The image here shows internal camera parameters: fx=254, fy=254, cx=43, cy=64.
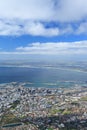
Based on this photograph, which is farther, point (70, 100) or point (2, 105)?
point (70, 100)

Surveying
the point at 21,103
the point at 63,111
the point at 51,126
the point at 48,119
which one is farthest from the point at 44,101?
the point at 51,126

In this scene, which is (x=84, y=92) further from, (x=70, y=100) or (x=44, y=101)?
(x=44, y=101)

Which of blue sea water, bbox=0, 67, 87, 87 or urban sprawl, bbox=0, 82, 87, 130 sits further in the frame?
blue sea water, bbox=0, 67, 87, 87

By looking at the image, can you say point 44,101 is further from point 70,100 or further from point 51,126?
point 51,126

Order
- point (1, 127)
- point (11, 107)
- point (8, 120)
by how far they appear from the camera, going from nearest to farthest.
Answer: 1. point (1, 127)
2. point (8, 120)
3. point (11, 107)

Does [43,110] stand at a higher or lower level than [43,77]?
lower

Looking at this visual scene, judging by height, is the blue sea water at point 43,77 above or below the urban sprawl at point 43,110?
above

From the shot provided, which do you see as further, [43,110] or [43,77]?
[43,77]

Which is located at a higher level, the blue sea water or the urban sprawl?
the blue sea water

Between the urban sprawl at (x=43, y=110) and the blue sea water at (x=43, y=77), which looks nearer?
the urban sprawl at (x=43, y=110)

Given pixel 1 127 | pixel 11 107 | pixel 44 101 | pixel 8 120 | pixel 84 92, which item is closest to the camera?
pixel 1 127
